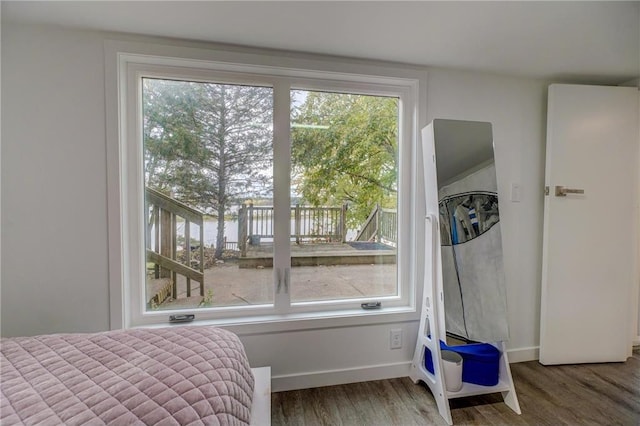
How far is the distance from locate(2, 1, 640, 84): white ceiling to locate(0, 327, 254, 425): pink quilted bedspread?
1.45 metres

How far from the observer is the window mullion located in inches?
70.6

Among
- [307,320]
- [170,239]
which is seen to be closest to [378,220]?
[307,320]

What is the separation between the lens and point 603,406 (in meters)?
1.63

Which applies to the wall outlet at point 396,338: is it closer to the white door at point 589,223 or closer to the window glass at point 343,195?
the window glass at point 343,195

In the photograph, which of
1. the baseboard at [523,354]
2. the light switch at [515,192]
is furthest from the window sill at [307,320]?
the light switch at [515,192]

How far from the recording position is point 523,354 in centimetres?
212

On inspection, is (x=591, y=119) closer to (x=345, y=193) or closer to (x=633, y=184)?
(x=633, y=184)

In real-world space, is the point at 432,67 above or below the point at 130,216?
above

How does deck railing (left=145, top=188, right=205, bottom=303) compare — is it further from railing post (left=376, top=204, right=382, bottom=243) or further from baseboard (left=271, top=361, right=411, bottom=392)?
railing post (left=376, top=204, right=382, bottom=243)

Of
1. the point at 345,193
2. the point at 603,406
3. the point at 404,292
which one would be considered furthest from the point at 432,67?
the point at 603,406

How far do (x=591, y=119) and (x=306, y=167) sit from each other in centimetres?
204

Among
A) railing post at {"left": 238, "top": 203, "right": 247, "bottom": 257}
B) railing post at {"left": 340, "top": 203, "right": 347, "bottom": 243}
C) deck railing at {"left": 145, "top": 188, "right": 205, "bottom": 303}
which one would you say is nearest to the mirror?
railing post at {"left": 340, "top": 203, "right": 347, "bottom": 243}

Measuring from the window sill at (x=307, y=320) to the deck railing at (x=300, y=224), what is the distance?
425mm

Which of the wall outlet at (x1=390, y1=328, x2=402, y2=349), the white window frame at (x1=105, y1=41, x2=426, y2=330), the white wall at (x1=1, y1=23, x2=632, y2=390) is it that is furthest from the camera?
the wall outlet at (x1=390, y1=328, x2=402, y2=349)
